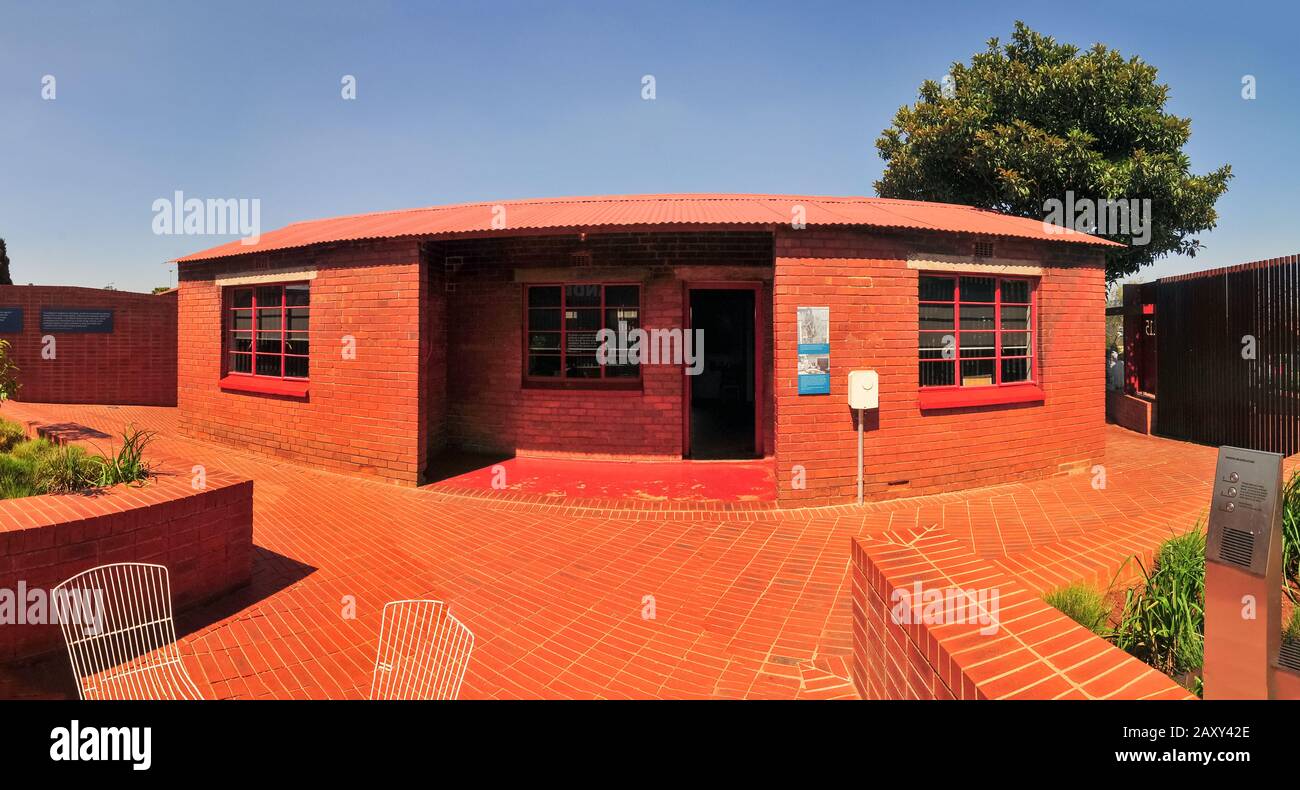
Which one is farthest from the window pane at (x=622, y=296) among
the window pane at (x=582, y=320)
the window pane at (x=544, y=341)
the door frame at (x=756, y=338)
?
the window pane at (x=544, y=341)

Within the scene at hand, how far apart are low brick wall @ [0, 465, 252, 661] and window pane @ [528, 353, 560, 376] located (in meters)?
4.61

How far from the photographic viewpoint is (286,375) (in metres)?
8.21

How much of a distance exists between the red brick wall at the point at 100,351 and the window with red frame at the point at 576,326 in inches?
432

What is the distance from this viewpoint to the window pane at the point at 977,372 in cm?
702

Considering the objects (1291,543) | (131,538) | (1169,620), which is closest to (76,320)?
(131,538)

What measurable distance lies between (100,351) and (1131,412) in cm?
2310

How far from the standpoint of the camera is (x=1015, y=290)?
724 centimetres

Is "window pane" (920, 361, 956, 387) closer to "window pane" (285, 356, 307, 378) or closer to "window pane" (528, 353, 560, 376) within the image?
"window pane" (528, 353, 560, 376)

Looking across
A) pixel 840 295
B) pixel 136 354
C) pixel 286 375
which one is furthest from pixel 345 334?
pixel 136 354

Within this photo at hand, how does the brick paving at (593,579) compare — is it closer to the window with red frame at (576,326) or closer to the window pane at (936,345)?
the window pane at (936,345)

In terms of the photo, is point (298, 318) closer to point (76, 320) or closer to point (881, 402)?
point (881, 402)

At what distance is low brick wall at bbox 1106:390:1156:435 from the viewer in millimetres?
10492

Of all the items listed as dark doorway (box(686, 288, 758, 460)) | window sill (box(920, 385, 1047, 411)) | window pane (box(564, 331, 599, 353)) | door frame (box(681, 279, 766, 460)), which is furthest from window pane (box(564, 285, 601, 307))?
window sill (box(920, 385, 1047, 411))

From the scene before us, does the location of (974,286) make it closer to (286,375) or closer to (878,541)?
(878,541)
